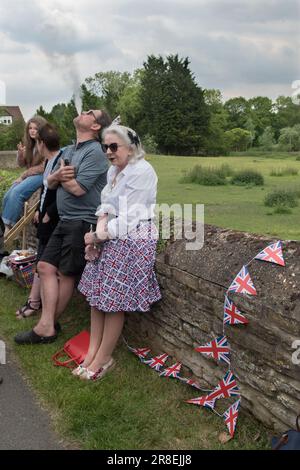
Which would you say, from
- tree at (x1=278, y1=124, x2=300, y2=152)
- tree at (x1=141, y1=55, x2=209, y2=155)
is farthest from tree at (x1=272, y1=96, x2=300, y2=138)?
tree at (x1=141, y1=55, x2=209, y2=155)

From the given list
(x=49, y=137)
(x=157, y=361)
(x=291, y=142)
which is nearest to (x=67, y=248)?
(x=157, y=361)

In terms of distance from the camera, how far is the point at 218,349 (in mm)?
3492

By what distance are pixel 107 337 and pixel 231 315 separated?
48.4 inches

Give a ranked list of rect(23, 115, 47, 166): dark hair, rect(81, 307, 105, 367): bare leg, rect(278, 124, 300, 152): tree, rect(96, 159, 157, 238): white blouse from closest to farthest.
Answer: rect(96, 159, 157, 238): white blouse < rect(81, 307, 105, 367): bare leg < rect(23, 115, 47, 166): dark hair < rect(278, 124, 300, 152): tree

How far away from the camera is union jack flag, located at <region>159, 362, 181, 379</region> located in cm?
396

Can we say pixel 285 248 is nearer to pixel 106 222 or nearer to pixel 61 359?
pixel 106 222

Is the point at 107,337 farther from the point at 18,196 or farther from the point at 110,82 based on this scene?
the point at 110,82

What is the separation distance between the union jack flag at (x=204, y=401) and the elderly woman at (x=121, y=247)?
2.52 feet

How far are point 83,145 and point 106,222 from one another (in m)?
0.89

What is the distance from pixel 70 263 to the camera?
4695 mm

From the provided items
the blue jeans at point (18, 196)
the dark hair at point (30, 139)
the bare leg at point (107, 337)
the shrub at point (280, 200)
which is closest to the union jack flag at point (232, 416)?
the bare leg at point (107, 337)

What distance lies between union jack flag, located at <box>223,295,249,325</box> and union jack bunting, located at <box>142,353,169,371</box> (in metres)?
0.99

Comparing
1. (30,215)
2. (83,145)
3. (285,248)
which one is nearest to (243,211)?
(30,215)

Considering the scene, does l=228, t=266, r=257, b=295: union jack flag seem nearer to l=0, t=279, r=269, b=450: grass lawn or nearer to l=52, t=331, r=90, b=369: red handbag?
l=0, t=279, r=269, b=450: grass lawn
